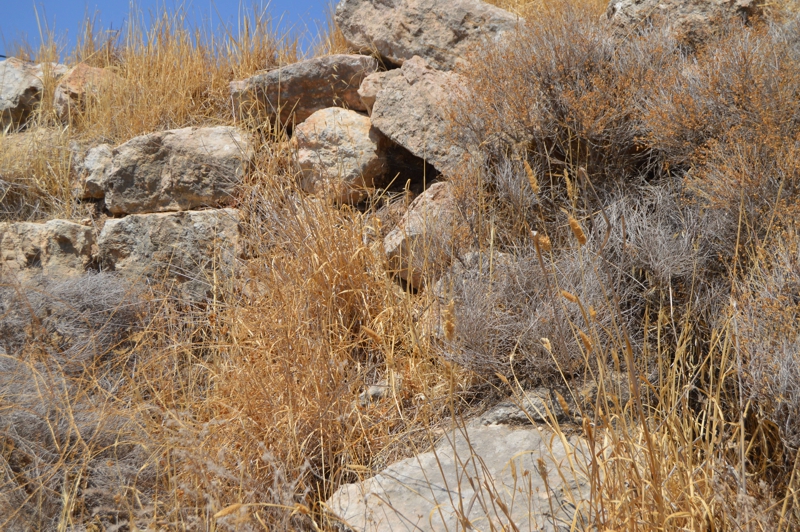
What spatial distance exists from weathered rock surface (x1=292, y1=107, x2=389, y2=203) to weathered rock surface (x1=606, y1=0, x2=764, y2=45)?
66.7 inches

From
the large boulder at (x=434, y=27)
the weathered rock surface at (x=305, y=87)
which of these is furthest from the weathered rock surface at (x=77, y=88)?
the large boulder at (x=434, y=27)

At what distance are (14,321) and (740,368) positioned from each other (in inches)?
129

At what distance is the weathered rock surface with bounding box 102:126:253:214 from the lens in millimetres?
4109

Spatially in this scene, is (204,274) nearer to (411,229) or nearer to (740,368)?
(411,229)

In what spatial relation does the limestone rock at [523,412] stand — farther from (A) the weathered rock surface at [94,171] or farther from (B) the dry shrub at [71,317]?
(A) the weathered rock surface at [94,171]

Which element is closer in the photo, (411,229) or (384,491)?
(384,491)

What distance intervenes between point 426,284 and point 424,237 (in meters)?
0.23

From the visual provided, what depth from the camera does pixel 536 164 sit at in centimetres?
331

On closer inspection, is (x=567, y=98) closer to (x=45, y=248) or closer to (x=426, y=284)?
(x=426, y=284)

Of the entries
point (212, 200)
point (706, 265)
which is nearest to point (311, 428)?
point (706, 265)

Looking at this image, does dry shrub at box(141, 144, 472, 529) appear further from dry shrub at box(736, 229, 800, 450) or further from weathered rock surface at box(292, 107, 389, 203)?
dry shrub at box(736, 229, 800, 450)

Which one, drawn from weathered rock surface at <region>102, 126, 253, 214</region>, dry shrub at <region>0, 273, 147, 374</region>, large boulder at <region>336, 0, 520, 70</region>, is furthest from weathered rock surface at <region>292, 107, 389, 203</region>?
dry shrub at <region>0, 273, 147, 374</region>

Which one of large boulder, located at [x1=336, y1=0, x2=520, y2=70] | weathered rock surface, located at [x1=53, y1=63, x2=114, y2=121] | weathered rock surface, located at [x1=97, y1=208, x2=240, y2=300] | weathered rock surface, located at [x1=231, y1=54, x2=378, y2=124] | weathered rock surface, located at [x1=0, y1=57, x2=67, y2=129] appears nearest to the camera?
weathered rock surface, located at [x1=97, y1=208, x2=240, y2=300]

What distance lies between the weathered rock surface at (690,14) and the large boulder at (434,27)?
752 millimetres
